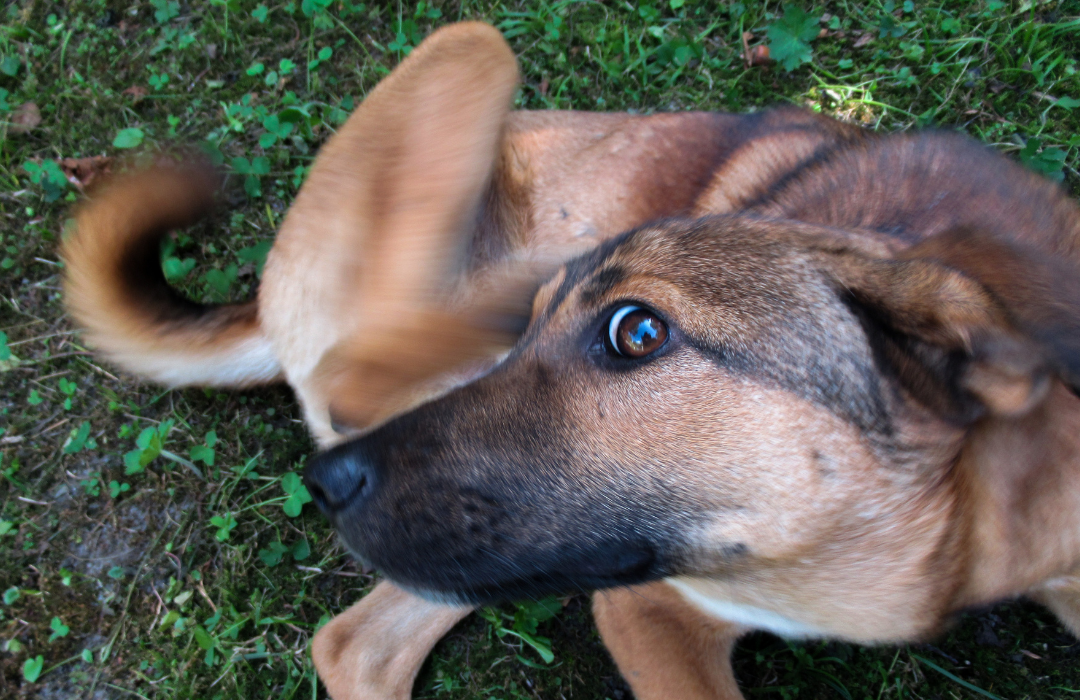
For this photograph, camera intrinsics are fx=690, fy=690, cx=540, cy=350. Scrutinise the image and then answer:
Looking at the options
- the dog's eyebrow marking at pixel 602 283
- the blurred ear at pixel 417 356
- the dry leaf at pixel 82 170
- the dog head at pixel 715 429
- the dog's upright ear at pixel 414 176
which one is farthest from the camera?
the dry leaf at pixel 82 170

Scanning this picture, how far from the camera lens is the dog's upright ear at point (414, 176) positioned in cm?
272

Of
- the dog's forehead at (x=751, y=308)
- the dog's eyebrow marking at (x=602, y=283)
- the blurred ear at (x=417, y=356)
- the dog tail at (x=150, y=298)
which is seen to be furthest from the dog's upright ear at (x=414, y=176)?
the dog's forehead at (x=751, y=308)

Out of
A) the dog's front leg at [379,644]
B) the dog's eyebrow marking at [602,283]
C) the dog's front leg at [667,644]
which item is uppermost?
the dog's eyebrow marking at [602,283]

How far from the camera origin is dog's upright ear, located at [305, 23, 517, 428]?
2.72 m

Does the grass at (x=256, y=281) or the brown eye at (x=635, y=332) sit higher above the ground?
the brown eye at (x=635, y=332)

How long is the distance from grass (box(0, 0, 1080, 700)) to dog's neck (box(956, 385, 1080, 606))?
1132 millimetres

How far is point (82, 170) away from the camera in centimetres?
372

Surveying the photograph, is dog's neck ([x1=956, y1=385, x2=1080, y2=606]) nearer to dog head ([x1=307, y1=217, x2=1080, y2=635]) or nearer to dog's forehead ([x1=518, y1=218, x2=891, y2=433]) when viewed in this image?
dog head ([x1=307, y1=217, x2=1080, y2=635])

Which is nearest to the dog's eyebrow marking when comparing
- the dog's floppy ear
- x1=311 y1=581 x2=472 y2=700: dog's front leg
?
the dog's floppy ear

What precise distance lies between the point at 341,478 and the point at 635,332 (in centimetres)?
83

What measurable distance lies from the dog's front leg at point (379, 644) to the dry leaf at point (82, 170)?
2.74m

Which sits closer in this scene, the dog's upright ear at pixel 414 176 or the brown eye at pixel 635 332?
the brown eye at pixel 635 332

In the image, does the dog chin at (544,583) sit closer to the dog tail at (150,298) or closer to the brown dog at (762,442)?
the brown dog at (762,442)

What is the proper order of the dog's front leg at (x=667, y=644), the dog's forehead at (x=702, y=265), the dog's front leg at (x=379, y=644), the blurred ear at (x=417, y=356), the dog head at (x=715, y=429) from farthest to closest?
the dog's front leg at (x=379, y=644) < the blurred ear at (x=417, y=356) < the dog's front leg at (x=667, y=644) < the dog's forehead at (x=702, y=265) < the dog head at (x=715, y=429)
